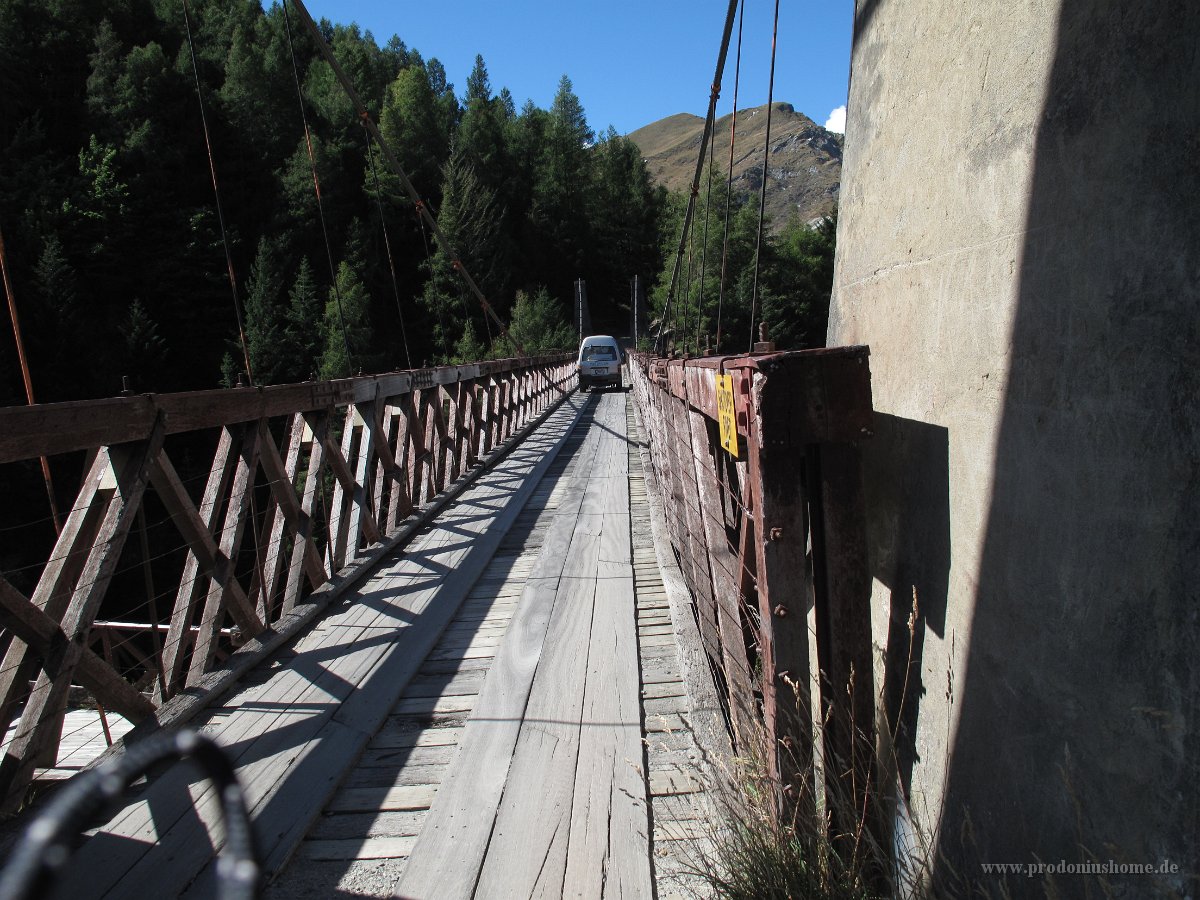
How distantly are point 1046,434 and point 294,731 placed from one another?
1970mm

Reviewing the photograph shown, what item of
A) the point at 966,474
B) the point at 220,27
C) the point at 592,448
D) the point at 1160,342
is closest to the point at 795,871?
the point at 966,474

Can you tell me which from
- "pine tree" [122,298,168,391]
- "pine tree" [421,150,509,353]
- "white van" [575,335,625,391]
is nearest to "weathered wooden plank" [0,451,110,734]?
"white van" [575,335,625,391]

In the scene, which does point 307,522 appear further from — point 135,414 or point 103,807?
point 103,807

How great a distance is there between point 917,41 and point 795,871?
65.7 inches

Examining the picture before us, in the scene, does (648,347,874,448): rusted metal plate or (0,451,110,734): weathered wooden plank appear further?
(0,451,110,734): weathered wooden plank

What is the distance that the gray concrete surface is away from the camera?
3.08ft

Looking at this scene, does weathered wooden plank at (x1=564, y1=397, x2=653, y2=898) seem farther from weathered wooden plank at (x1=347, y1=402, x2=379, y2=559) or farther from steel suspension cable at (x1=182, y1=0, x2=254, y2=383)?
steel suspension cable at (x1=182, y1=0, x2=254, y2=383)

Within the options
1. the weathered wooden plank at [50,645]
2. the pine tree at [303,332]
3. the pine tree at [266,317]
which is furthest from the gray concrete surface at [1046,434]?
the pine tree at [303,332]

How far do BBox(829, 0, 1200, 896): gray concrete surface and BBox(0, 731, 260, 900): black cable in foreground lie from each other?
3.26ft

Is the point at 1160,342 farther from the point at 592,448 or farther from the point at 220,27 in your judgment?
the point at 220,27

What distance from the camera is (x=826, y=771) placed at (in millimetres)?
1567

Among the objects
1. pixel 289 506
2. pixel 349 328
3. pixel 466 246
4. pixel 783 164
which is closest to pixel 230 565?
pixel 289 506

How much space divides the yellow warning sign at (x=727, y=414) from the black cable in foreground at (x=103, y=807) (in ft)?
4.64

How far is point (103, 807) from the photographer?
1.15 ft
